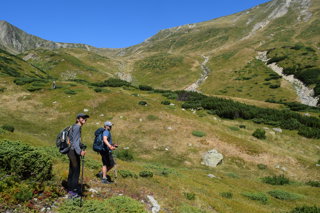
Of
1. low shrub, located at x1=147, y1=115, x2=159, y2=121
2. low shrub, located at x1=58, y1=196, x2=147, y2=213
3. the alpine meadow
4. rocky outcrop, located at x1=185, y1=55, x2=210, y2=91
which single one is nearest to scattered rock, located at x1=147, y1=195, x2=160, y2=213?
the alpine meadow

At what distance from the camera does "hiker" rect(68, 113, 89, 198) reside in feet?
25.0

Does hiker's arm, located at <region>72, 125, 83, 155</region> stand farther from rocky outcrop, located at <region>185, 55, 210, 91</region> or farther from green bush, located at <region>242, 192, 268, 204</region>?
rocky outcrop, located at <region>185, 55, 210, 91</region>

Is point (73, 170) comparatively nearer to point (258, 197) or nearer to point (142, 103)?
point (258, 197)

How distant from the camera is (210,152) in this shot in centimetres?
2308

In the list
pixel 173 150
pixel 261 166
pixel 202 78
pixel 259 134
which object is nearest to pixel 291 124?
pixel 259 134

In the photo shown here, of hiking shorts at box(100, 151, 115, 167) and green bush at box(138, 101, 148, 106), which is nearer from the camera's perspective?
hiking shorts at box(100, 151, 115, 167)

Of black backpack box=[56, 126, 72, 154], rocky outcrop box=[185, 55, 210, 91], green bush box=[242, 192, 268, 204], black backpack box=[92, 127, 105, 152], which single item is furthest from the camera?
rocky outcrop box=[185, 55, 210, 91]

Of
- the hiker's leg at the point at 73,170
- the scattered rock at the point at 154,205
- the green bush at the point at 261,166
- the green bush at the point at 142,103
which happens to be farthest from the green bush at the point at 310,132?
the hiker's leg at the point at 73,170

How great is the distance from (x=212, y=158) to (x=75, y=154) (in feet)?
56.3

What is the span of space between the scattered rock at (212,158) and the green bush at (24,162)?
661 inches

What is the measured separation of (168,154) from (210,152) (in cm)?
429

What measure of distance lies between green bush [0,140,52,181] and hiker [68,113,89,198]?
981 mm

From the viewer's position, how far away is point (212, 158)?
883 inches

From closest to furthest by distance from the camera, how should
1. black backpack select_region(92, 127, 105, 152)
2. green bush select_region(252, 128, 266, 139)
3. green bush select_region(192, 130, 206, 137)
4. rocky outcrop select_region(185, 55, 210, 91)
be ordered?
black backpack select_region(92, 127, 105, 152), green bush select_region(192, 130, 206, 137), green bush select_region(252, 128, 266, 139), rocky outcrop select_region(185, 55, 210, 91)
